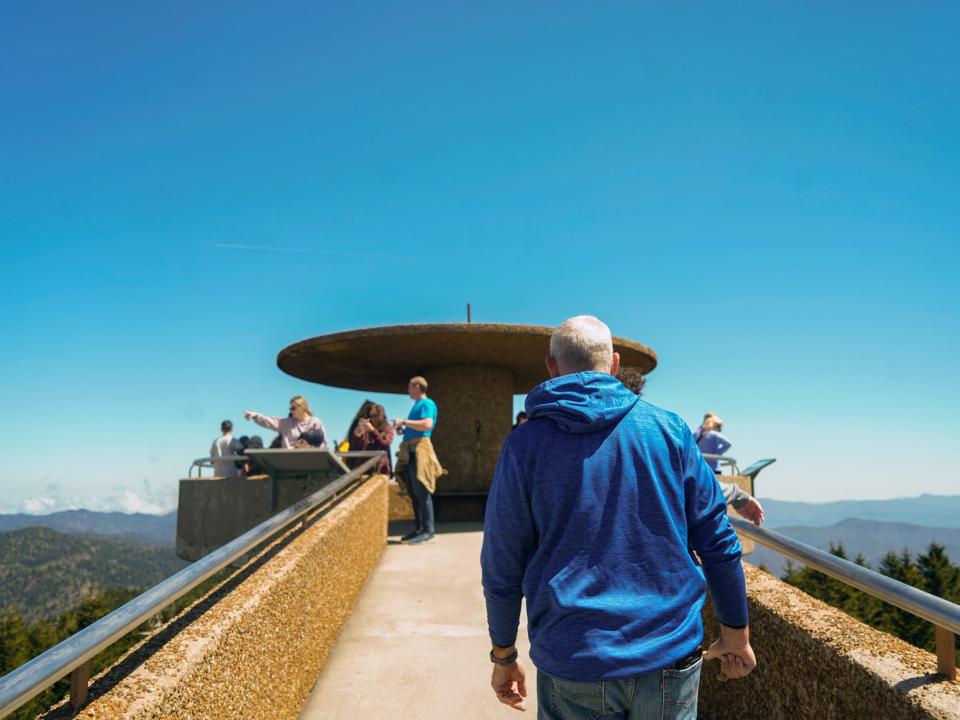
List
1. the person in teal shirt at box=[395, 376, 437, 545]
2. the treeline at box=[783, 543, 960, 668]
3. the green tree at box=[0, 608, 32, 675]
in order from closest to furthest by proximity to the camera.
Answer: the person in teal shirt at box=[395, 376, 437, 545] < the treeline at box=[783, 543, 960, 668] < the green tree at box=[0, 608, 32, 675]

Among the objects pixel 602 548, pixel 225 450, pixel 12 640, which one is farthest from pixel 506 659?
pixel 12 640

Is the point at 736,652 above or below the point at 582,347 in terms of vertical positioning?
below

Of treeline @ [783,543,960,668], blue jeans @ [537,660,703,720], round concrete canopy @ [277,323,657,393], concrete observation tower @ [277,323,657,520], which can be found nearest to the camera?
blue jeans @ [537,660,703,720]

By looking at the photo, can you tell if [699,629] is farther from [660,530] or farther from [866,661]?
[866,661]

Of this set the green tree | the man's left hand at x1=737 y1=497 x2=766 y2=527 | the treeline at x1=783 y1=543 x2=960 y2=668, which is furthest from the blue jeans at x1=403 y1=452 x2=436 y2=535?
the green tree

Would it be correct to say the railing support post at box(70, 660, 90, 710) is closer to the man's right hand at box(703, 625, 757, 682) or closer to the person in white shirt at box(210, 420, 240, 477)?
the man's right hand at box(703, 625, 757, 682)

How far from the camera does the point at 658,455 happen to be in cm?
181

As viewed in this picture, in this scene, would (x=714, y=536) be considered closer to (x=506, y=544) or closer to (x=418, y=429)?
(x=506, y=544)

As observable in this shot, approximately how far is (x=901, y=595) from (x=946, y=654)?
0.18m

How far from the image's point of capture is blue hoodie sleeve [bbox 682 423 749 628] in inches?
73.8

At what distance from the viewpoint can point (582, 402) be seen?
1.78m

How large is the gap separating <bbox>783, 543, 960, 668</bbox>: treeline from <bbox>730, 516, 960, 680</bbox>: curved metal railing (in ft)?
68.1

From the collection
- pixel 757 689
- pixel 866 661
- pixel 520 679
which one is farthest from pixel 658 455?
pixel 757 689

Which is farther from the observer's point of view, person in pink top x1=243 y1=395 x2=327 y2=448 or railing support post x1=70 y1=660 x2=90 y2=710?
person in pink top x1=243 y1=395 x2=327 y2=448
